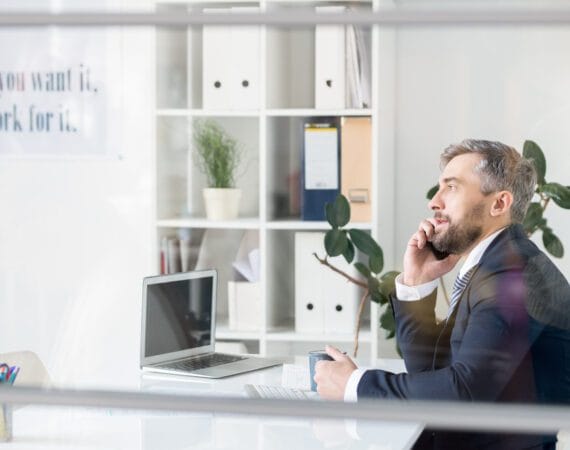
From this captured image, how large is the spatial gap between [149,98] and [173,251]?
56 centimetres

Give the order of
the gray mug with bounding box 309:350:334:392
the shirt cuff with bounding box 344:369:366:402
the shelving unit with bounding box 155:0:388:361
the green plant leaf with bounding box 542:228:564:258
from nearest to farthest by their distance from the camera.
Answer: the shirt cuff with bounding box 344:369:366:402 → the gray mug with bounding box 309:350:334:392 → the green plant leaf with bounding box 542:228:564:258 → the shelving unit with bounding box 155:0:388:361

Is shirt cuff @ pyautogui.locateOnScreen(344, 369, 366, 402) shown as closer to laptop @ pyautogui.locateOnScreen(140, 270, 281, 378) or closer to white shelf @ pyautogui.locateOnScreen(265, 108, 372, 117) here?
laptop @ pyautogui.locateOnScreen(140, 270, 281, 378)

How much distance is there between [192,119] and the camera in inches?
132

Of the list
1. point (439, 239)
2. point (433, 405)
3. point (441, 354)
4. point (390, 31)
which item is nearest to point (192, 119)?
point (390, 31)

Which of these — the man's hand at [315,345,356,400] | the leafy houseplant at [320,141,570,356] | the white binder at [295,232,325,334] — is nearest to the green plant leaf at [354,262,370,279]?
the leafy houseplant at [320,141,570,356]

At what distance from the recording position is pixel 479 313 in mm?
1753

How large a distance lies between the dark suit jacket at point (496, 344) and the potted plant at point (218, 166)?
1376 millimetres

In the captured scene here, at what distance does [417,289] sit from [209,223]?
52.4 inches

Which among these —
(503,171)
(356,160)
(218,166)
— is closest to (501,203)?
(503,171)

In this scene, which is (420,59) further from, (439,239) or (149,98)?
(439,239)

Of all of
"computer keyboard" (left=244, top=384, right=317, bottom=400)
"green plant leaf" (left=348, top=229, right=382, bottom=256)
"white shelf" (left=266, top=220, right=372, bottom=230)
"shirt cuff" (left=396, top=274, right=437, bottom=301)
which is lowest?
"computer keyboard" (left=244, top=384, right=317, bottom=400)

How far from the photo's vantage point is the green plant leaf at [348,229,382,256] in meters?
3.01

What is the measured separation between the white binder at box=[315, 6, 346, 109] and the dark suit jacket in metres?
1.25

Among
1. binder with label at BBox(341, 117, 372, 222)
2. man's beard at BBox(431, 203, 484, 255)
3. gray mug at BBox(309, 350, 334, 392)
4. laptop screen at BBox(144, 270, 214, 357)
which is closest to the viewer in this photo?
gray mug at BBox(309, 350, 334, 392)
